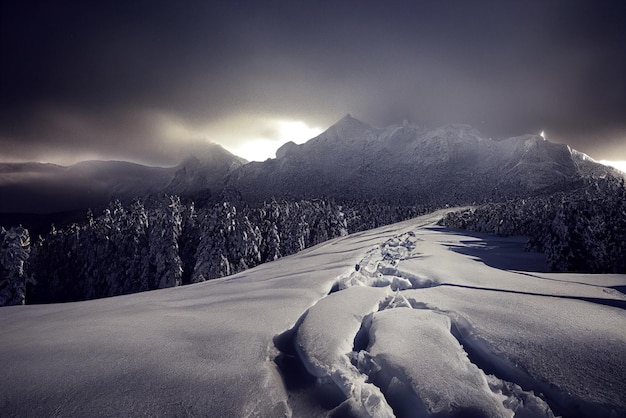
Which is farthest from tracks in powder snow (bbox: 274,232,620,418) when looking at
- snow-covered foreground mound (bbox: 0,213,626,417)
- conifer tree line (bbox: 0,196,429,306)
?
conifer tree line (bbox: 0,196,429,306)

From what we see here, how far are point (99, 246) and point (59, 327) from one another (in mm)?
45271

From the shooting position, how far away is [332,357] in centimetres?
415

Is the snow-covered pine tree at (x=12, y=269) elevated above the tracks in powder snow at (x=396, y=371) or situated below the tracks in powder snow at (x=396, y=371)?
below

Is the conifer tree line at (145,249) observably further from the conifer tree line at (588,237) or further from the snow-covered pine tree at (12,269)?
the conifer tree line at (588,237)

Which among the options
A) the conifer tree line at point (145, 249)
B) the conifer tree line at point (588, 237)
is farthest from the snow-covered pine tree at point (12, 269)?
the conifer tree line at point (588, 237)

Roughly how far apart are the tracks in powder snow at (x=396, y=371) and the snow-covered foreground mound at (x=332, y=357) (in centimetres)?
2

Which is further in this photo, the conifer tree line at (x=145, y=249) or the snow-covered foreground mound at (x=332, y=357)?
the conifer tree line at (x=145, y=249)

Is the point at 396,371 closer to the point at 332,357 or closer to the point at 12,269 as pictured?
the point at 332,357

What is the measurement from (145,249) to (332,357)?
41.3 metres

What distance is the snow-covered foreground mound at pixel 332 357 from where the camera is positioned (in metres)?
3.23

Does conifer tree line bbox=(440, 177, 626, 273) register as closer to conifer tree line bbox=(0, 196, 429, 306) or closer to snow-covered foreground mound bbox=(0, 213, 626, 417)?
snow-covered foreground mound bbox=(0, 213, 626, 417)

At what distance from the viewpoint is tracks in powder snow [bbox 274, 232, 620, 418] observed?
10.7ft

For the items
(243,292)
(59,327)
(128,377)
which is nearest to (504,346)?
(128,377)

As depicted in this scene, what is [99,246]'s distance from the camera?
4144cm
